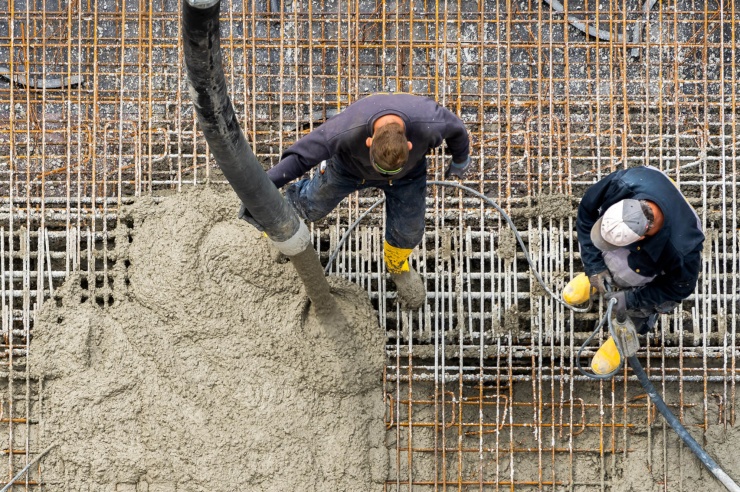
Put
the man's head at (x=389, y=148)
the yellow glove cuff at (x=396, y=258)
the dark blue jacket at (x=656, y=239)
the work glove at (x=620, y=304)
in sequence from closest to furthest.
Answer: the man's head at (x=389, y=148)
the dark blue jacket at (x=656, y=239)
the work glove at (x=620, y=304)
the yellow glove cuff at (x=396, y=258)

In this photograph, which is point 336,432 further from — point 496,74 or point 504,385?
point 496,74

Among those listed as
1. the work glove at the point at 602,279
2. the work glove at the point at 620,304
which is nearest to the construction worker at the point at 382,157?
the work glove at the point at 602,279

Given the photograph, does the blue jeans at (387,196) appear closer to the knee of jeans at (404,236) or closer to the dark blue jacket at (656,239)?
the knee of jeans at (404,236)

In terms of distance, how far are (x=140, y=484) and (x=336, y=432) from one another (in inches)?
46.9

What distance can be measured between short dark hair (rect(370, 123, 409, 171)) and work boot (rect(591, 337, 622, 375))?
1908 mm

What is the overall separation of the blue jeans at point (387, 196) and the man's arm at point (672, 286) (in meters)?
1.20

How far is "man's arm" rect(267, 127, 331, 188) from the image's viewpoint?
3947mm

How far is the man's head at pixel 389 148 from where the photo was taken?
362 centimetres

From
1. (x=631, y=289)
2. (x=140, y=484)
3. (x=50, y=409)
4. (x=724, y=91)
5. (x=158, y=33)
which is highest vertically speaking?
(x=158, y=33)

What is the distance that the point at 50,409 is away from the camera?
494 cm

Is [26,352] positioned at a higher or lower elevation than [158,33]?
lower

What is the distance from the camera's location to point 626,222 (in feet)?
12.7

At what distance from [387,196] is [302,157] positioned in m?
0.65

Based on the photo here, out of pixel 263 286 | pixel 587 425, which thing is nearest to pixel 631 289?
pixel 587 425
